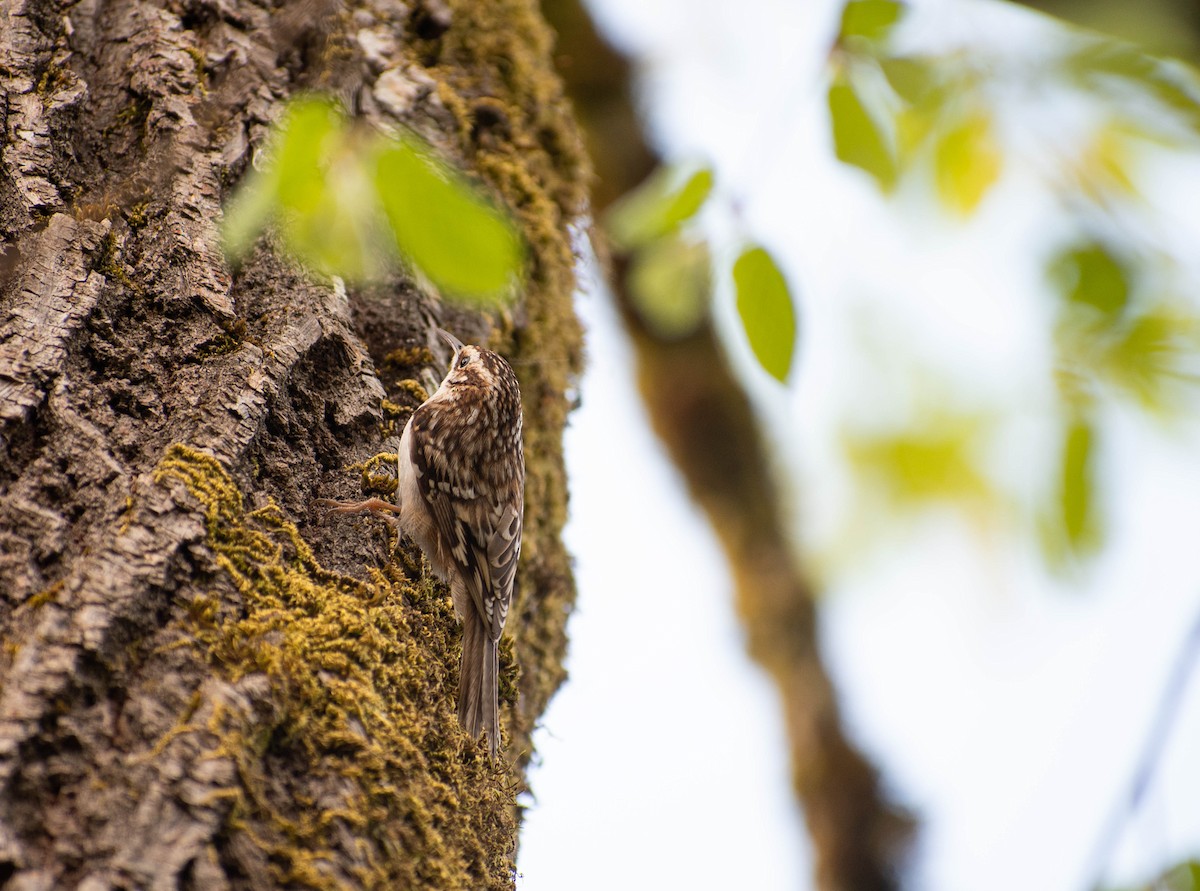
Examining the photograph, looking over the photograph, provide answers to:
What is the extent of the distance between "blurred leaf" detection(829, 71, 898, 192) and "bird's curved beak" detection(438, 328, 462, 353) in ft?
3.74

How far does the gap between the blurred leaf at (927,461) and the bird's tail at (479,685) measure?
221 cm

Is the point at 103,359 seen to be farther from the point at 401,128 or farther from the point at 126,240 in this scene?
the point at 401,128

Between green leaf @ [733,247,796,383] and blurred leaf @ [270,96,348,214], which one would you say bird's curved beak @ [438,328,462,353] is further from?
blurred leaf @ [270,96,348,214]

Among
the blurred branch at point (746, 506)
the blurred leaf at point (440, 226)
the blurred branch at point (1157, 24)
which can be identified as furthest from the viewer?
the blurred branch at point (746, 506)

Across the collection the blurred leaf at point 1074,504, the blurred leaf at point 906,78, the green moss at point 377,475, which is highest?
the blurred leaf at point 906,78

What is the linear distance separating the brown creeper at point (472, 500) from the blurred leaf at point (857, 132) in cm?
102

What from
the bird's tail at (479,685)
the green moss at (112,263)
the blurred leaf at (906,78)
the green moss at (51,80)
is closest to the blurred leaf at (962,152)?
the blurred leaf at (906,78)

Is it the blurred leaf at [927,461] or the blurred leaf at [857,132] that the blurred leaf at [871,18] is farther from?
the blurred leaf at [927,461]

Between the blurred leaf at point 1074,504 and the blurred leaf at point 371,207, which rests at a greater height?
the blurred leaf at point 371,207

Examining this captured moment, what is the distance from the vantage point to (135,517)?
1.53m

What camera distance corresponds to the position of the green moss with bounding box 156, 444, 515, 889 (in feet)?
4.54

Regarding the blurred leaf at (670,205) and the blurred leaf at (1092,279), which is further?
the blurred leaf at (670,205)

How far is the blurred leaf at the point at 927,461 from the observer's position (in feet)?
12.6

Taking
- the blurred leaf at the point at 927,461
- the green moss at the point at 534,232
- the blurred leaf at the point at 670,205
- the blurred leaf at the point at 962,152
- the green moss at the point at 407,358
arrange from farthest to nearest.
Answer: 1. the blurred leaf at the point at 927,461
2. the green moss at the point at 534,232
3. the green moss at the point at 407,358
4. the blurred leaf at the point at 962,152
5. the blurred leaf at the point at 670,205
